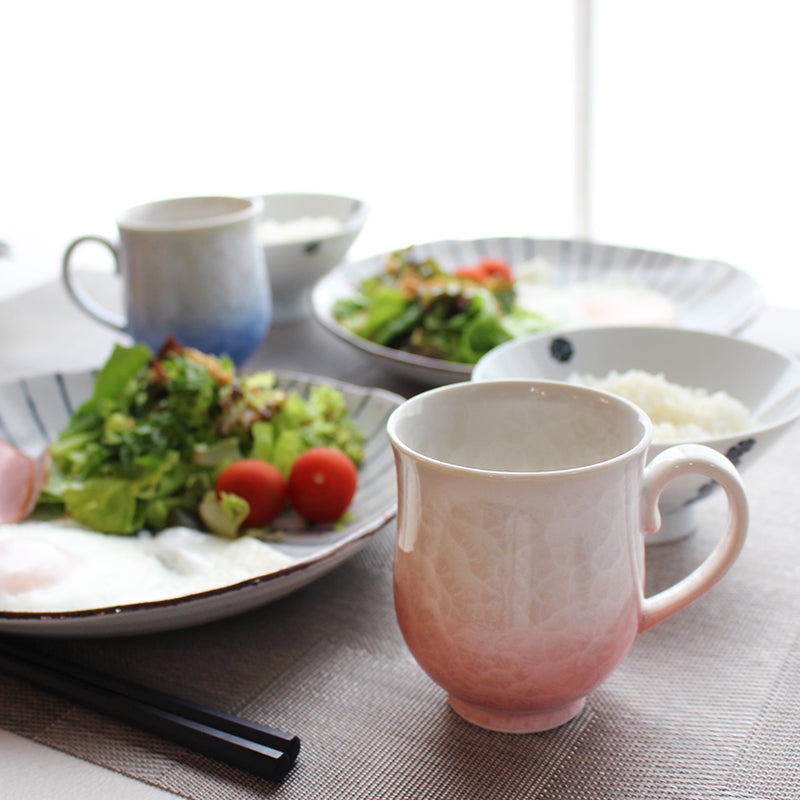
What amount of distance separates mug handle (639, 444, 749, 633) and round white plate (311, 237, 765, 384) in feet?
1.91

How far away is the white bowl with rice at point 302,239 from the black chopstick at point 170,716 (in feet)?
3.22

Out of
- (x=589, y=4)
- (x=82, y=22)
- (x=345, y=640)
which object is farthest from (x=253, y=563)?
(x=82, y=22)

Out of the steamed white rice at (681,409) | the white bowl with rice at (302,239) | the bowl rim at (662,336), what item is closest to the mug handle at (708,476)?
the steamed white rice at (681,409)

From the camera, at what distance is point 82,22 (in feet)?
26.0

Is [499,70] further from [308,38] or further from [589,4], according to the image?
[589,4]

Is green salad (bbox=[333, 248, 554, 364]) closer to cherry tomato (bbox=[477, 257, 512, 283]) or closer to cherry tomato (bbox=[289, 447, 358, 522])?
cherry tomato (bbox=[477, 257, 512, 283])

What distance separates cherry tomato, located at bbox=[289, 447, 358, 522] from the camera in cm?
94

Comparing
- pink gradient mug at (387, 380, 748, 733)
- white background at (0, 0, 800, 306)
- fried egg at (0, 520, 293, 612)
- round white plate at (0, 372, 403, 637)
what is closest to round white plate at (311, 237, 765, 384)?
round white plate at (0, 372, 403, 637)

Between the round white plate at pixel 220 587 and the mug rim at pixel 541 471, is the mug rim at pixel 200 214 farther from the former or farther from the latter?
the mug rim at pixel 541 471

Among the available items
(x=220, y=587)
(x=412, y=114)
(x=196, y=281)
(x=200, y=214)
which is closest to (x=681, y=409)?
(x=220, y=587)

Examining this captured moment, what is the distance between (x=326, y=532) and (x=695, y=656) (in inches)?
16.2

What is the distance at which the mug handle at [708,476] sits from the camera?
0.58 m

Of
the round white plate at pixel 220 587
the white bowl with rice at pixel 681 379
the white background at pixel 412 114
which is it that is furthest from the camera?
the white background at pixel 412 114

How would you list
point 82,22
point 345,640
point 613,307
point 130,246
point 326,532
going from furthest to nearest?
point 82,22, point 613,307, point 130,246, point 326,532, point 345,640
